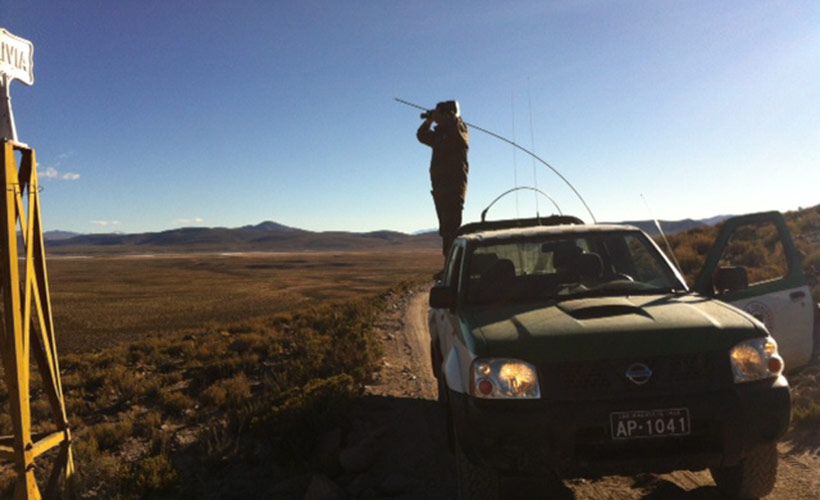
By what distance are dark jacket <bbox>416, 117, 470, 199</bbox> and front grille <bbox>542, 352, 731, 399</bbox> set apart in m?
6.21

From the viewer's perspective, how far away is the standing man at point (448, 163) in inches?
368

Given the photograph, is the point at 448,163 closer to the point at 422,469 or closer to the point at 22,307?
the point at 422,469

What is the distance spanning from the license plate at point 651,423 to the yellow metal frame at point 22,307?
4240mm

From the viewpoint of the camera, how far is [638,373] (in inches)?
134

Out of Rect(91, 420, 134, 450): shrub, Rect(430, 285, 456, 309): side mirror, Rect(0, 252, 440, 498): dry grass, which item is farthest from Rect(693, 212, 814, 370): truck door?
Rect(91, 420, 134, 450): shrub

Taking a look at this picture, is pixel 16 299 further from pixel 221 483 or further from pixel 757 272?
pixel 757 272

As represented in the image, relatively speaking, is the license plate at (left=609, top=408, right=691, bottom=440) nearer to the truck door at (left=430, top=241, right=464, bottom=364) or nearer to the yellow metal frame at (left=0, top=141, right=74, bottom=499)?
the truck door at (left=430, top=241, right=464, bottom=364)

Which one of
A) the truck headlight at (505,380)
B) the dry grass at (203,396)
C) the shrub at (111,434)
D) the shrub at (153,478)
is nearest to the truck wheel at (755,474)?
the truck headlight at (505,380)

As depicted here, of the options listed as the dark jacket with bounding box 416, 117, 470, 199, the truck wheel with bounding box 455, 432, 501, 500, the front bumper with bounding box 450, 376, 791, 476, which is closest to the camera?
the front bumper with bounding box 450, 376, 791, 476

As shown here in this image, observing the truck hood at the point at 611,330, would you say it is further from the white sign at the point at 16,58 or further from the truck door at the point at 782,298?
the white sign at the point at 16,58

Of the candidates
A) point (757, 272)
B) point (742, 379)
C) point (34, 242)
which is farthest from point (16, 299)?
point (757, 272)

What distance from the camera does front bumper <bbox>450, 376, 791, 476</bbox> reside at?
130 inches

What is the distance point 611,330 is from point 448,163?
612 centimetres

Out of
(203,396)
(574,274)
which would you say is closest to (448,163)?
(574,274)
